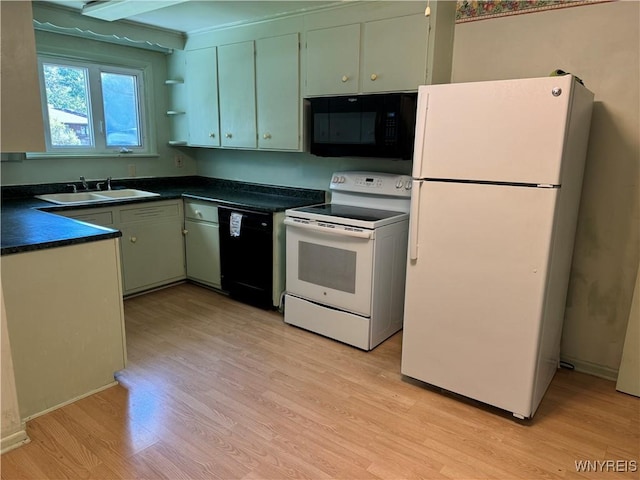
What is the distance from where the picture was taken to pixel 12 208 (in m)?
3.00

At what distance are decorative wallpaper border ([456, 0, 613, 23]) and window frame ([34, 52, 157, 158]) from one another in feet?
9.76

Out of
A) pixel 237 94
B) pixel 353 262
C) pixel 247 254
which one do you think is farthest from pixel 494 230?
pixel 237 94

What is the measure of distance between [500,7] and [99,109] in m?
3.38

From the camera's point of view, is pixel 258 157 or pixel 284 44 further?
pixel 258 157

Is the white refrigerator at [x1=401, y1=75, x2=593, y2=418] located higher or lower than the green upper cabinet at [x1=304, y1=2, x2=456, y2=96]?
lower

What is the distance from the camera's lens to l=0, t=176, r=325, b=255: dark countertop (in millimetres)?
2127

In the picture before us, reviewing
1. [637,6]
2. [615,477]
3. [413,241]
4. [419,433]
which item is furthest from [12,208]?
[637,6]

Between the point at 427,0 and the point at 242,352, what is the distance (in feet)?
8.25

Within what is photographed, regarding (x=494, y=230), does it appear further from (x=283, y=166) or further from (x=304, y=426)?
(x=283, y=166)

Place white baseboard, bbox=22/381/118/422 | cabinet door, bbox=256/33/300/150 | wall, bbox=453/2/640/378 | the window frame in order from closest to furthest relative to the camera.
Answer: white baseboard, bbox=22/381/118/422, wall, bbox=453/2/640/378, cabinet door, bbox=256/33/300/150, the window frame

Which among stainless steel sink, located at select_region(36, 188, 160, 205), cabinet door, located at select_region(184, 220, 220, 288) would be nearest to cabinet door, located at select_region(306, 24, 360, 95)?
cabinet door, located at select_region(184, 220, 220, 288)

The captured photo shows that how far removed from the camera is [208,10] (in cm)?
327

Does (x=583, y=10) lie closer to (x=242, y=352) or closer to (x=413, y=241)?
(x=413, y=241)

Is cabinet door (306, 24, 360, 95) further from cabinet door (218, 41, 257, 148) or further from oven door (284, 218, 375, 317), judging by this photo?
oven door (284, 218, 375, 317)
